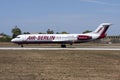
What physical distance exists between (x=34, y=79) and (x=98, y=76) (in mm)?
3187

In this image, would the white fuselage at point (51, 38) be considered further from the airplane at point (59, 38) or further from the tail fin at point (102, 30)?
the tail fin at point (102, 30)

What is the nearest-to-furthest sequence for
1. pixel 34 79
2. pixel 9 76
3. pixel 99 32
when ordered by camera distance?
pixel 34 79 < pixel 9 76 < pixel 99 32

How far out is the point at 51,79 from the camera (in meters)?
14.8

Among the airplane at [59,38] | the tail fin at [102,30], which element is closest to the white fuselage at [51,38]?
the airplane at [59,38]

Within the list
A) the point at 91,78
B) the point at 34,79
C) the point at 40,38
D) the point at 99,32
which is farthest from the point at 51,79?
the point at 99,32

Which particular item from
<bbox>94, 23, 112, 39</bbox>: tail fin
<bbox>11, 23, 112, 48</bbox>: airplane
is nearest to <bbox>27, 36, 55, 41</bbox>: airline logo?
<bbox>11, 23, 112, 48</bbox>: airplane

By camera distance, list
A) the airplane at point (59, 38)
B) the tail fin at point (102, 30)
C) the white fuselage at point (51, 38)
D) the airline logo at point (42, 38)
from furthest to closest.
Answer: the tail fin at point (102, 30) → the airplane at point (59, 38) → the white fuselage at point (51, 38) → the airline logo at point (42, 38)

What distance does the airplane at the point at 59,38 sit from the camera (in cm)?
6956

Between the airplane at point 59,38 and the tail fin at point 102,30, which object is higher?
the tail fin at point 102,30

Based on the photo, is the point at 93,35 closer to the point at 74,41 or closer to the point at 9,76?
the point at 74,41

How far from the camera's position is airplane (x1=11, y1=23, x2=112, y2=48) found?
228ft

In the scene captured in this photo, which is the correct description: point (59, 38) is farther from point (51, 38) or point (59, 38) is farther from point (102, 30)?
point (102, 30)

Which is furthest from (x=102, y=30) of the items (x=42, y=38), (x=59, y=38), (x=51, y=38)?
(x=42, y=38)

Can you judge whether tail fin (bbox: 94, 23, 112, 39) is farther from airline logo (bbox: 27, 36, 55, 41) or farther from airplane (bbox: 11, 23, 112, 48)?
airline logo (bbox: 27, 36, 55, 41)
